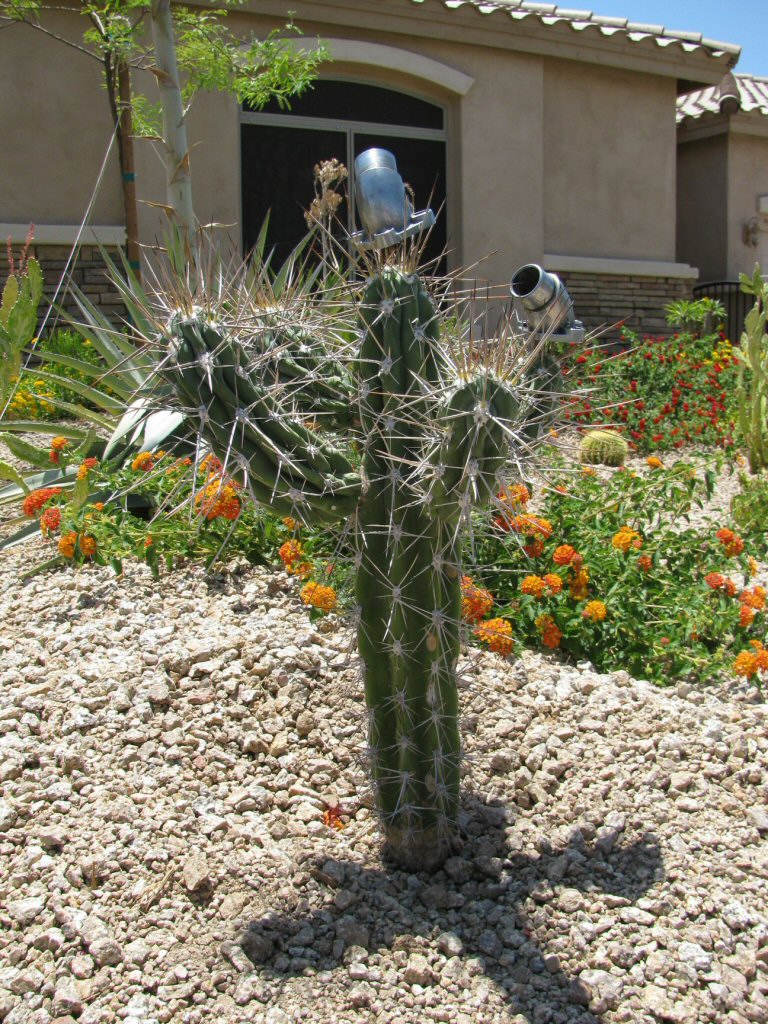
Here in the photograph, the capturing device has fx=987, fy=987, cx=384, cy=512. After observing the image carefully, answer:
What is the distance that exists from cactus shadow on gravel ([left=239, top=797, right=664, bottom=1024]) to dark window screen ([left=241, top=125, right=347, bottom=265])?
7.36 metres

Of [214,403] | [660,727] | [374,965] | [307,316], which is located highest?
[307,316]

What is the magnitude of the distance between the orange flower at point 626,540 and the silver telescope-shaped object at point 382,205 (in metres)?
1.86

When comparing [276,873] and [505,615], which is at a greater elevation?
[505,615]

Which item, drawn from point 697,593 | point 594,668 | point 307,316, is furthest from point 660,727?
Result: point 307,316

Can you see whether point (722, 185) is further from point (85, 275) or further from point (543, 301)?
point (543, 301)

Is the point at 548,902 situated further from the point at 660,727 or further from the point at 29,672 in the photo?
the point at 29,672

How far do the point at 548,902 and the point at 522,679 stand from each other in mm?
1000

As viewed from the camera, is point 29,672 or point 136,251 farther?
point 136,251

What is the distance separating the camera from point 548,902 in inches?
97.6

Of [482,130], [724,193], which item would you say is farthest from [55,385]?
[724,193]

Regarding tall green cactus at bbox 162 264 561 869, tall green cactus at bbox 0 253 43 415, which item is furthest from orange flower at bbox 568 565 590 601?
tall green cactus at bbox 0 253 43 415

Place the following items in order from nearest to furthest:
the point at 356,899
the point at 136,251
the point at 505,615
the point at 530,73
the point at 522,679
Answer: the point at 356,899
the point at 522,679
the point at 505,615
the point at 136,251
the point at 530,73

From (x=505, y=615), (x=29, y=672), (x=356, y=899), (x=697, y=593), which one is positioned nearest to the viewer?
(x=356, y=899)

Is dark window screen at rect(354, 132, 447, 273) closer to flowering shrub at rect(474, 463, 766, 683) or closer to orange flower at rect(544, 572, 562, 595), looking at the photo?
flowering shrub at rect(474, 463, 766, 683)
